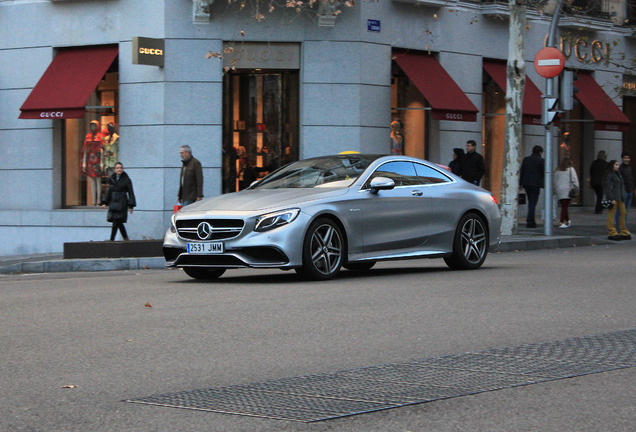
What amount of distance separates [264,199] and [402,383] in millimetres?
5914

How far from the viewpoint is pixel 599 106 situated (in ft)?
93.4

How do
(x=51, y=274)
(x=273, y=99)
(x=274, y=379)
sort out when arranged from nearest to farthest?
(x=274, y=379) → (x=51, y=274) → (x=273, y=99)

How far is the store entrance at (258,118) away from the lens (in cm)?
2248

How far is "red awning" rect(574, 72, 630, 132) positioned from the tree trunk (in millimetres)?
7611

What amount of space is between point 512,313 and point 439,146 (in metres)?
16.1

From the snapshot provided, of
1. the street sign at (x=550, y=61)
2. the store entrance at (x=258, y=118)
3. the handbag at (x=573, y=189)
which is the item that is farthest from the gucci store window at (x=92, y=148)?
the handbag at (x=573, y=189)

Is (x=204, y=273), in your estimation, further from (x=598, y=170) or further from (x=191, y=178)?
(x=598, y=170)

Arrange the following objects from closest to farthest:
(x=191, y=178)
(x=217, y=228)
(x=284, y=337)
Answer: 1. (x=284, y=337)
2. (x=217, y=228)
3. (x=191, y=178)

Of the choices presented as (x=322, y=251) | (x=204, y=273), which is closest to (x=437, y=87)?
→ (x=204, y=273)

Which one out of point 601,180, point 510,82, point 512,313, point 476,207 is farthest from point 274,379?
point 601,180

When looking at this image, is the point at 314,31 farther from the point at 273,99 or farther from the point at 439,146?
the point at 439,146

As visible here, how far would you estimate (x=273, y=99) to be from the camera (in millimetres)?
22547

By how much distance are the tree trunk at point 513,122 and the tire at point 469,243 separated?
7.60 metres

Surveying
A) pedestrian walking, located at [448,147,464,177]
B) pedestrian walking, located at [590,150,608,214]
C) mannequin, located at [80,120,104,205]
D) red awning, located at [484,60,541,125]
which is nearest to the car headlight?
pedestrian walking, located at [448,147,464,177]
